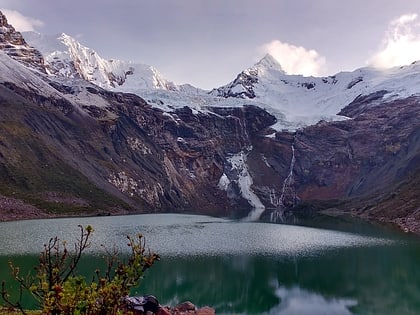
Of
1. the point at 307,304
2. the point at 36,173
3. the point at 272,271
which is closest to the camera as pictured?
the point at 307,304

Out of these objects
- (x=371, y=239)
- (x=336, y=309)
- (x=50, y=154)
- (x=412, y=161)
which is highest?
(x=412, y=161)

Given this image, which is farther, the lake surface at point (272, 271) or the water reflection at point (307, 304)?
the lake surface at point (272, 271)

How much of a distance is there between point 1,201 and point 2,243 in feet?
201

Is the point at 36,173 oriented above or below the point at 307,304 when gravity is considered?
above

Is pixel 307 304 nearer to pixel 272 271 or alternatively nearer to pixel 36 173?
pixel 272 271

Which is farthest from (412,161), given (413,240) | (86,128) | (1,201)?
(1,201)

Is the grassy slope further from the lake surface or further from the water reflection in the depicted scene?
the water reflection

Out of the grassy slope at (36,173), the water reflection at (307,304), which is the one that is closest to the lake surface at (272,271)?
the water reflection at (307,304)

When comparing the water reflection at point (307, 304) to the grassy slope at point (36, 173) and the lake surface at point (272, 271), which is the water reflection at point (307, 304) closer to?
the lake surface at point (272, 271)

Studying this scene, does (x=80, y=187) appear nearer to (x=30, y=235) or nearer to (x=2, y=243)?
(x=30, y=235)

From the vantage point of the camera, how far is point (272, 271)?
53.1 meters

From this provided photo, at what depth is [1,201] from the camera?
388 ft

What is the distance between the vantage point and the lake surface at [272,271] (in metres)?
40.8

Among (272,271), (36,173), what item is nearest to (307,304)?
(272,271)
